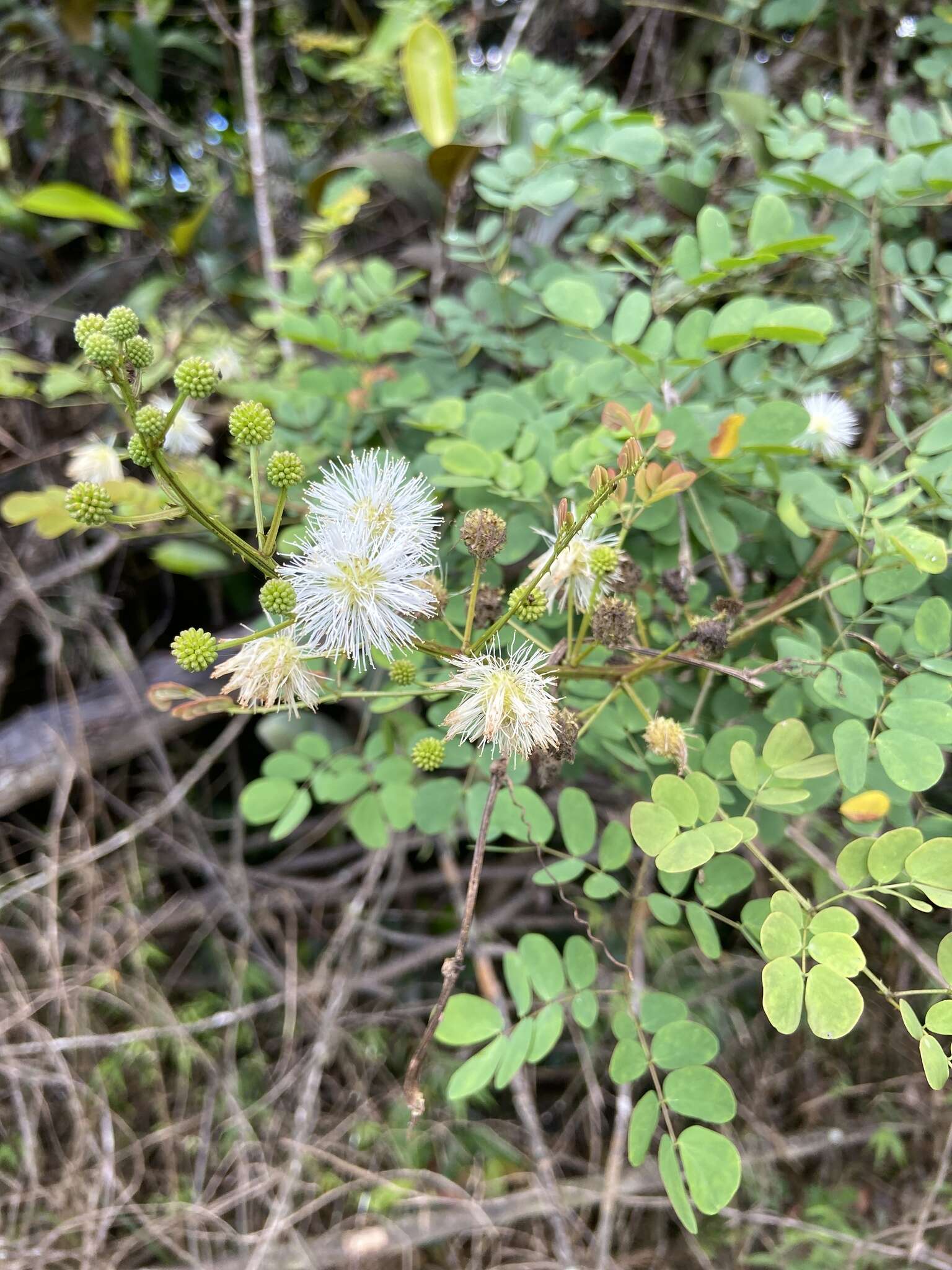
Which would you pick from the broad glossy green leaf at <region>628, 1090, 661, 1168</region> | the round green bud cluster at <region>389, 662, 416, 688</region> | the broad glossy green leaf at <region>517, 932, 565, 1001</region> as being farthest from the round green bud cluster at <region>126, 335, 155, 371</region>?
the broad glossy green leaf at <region>628, 1090, 661, 1168</region>

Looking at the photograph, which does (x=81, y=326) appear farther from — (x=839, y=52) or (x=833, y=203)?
(x=839, y=52)

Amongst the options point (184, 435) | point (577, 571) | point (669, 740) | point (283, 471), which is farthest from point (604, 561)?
point (184, 435)

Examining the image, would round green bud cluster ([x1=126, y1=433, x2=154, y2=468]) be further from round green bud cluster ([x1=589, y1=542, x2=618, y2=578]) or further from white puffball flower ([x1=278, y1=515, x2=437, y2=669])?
round green bud cluster ([x1=589, y1=542, x2=618, y2=578])

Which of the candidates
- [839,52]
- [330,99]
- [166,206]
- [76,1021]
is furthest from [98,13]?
[76,1021]

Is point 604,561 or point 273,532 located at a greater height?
point 273,532

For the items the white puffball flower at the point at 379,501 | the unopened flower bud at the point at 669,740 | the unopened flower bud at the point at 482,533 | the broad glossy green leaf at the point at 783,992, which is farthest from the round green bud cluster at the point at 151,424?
the broad glossy green leaf at the point at 783,992

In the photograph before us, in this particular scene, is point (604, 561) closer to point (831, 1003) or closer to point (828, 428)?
point (831, 1003)

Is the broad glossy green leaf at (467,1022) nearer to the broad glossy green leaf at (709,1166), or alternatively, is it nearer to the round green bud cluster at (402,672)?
the broad glossy green leaf at (709,1166)
